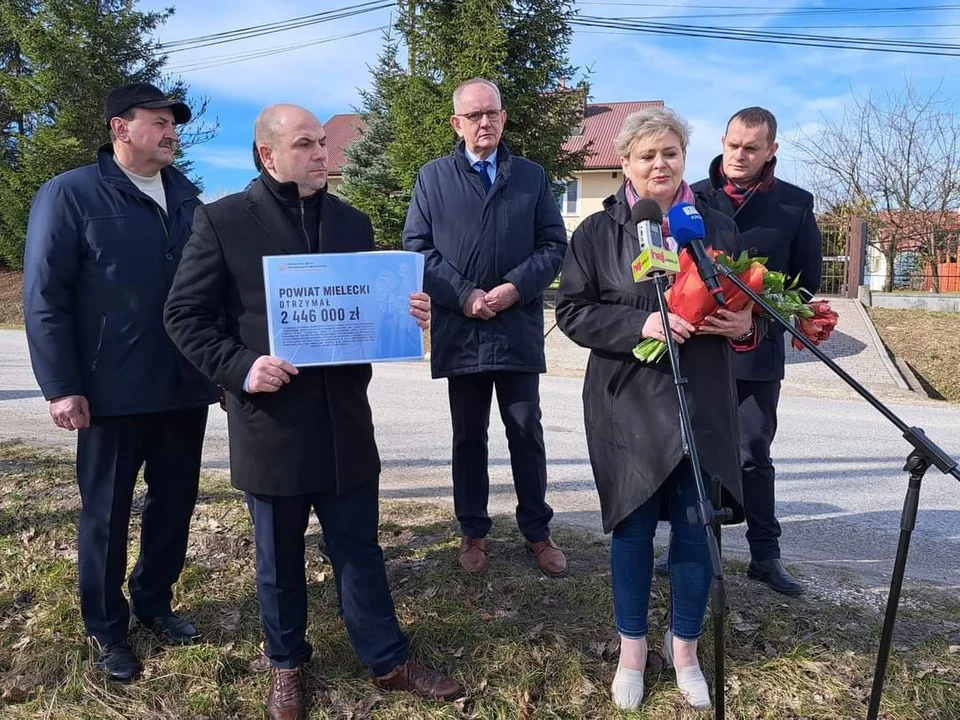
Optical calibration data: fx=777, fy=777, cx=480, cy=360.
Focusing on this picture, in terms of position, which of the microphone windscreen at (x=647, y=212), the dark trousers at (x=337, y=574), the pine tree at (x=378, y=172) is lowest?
the dark trousers at (x=337, y=574)

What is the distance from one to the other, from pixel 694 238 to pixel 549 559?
2.05 metres

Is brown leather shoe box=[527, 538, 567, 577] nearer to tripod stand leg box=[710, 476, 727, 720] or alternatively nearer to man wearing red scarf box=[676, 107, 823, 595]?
man wearing red scarf box=[676, 107, 823, 595]

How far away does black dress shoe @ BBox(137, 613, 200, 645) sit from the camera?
3289 mm

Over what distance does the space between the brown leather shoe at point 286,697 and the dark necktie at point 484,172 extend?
7.66 ft

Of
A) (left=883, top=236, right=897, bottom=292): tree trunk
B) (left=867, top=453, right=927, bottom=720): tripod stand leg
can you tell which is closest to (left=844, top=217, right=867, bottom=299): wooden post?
(left=883, top=236, right=897, bottom=292): tree trunk

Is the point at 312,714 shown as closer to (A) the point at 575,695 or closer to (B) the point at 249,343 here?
(A) the point at 575,695

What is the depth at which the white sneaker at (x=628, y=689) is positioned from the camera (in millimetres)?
2836

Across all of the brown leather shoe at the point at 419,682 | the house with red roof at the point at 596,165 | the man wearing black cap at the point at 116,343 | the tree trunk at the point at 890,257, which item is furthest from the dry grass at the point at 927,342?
the house with red roof at the point at 596,165

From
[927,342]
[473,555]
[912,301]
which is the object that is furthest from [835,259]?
[473,555]

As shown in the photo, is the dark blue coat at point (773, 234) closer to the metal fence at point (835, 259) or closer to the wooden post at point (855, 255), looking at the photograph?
the metal fence at point (835, 259)

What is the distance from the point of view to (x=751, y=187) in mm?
3744

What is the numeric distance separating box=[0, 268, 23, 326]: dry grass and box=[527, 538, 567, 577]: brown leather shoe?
62.9 ft

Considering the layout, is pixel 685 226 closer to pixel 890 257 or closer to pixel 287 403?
pixel 287 403

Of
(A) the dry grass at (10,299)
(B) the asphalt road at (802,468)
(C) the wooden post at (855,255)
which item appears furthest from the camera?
(A) the dry grass at (10,299)
